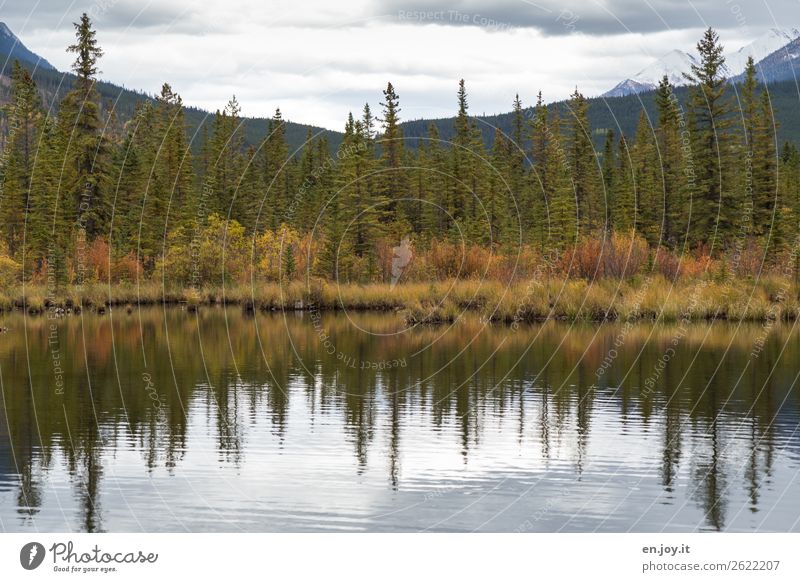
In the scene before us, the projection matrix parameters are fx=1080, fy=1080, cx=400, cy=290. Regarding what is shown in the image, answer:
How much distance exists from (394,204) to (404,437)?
70960 millimetres

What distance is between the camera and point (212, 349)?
3444cm

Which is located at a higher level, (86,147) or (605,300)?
(86,147)

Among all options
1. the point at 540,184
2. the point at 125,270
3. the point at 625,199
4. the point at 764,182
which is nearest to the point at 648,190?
the point at 625,199

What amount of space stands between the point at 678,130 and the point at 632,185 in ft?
33.1

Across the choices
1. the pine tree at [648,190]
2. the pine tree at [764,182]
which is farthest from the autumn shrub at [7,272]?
the pine tree at [764,182]

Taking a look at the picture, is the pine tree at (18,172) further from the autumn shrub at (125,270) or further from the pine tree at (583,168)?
the pine tree at (583,168)

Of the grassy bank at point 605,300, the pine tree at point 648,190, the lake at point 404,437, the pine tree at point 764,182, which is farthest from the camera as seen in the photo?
the pine tree at point 648,190

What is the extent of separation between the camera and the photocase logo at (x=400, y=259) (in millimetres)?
65000

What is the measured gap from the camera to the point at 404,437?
1870 cm

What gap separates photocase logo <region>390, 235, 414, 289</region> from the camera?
6500cm

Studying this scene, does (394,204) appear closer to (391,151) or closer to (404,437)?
(391,151)
